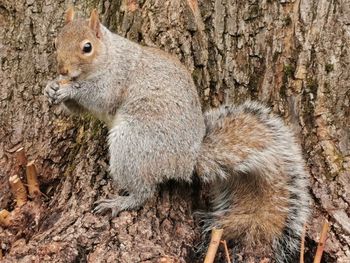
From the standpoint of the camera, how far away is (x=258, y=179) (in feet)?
7.95

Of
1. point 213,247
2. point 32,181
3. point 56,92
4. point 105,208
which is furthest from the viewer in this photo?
point 32,181

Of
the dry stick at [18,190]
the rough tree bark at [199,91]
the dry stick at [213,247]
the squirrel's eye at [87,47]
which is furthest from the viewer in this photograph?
the dry stick at [18,190]

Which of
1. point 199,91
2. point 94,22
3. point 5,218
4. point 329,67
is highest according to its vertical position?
point 94,22

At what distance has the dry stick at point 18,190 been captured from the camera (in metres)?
2.56

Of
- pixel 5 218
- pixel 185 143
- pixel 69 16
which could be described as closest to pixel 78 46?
pixel 69 16

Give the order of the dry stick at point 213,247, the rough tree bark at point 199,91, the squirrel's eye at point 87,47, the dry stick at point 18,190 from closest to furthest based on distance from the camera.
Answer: the dry stick at point 213,247 < the rough tree bark at point 199,91 < the squirrel's eye at point 87,47 < the dry stick at point 18,190

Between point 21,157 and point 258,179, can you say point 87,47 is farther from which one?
point 258,179

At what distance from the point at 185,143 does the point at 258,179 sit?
305 mm

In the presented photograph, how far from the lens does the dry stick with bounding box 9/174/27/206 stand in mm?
2562

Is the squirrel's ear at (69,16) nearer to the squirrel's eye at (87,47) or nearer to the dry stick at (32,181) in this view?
the squirrel's eye at (87,47)

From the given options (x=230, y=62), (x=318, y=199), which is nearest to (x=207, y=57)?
(x=230, y=62)

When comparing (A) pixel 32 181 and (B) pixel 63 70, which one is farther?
(A) pixel 32 181

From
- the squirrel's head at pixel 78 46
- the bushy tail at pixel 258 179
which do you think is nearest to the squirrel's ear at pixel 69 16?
the squirrel's head at pixel 78 46

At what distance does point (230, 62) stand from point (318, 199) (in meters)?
0.65
